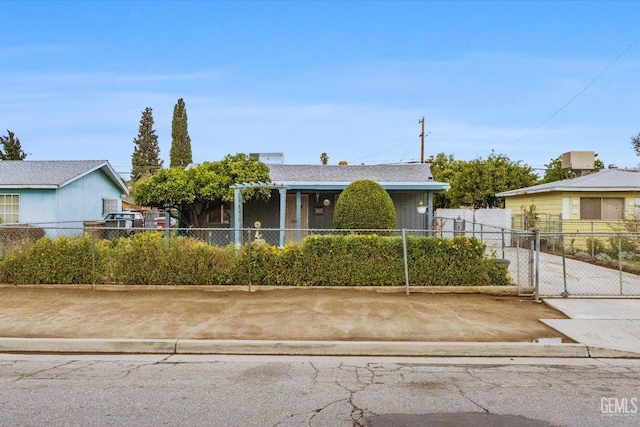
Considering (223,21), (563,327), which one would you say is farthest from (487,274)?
(223,21)

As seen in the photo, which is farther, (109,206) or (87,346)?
(109,206)

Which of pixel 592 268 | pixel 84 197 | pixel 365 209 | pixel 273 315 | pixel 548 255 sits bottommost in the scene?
pixel 273 315

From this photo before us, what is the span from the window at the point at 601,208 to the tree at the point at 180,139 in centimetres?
4087

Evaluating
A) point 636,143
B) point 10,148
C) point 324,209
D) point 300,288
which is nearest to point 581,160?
point 636,143

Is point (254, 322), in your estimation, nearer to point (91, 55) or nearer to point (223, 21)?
point (223, 21)

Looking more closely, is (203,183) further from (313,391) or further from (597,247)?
(597,247)

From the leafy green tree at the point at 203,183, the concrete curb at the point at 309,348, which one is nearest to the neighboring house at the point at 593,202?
the leafy green tree at the point at 203,183

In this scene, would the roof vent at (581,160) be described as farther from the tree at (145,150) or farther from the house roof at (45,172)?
the tree at (145,150)

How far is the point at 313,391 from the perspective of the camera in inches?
194

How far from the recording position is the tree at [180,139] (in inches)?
2069

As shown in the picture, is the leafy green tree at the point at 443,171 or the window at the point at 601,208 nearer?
the window at the point at 601,208

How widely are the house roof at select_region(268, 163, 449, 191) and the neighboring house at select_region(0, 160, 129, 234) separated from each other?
7.98 meters

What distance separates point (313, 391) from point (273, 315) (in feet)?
10.7

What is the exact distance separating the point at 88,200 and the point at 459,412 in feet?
67.9
